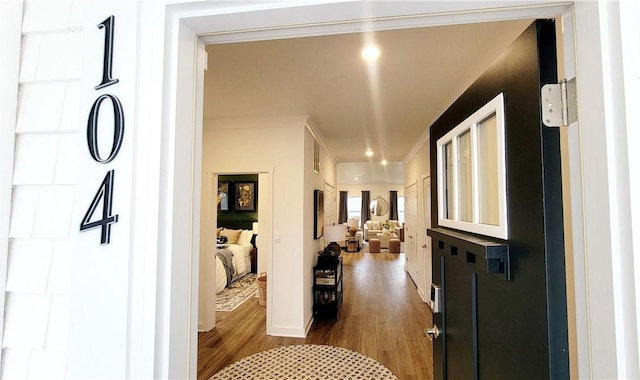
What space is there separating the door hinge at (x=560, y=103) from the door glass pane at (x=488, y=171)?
0.23 metres

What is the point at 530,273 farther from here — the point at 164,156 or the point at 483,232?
the point at 164,156

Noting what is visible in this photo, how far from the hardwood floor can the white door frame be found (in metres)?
2.47

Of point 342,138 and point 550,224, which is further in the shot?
point 342,138

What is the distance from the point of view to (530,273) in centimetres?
75

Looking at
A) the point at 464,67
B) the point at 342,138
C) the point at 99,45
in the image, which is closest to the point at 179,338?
the point at 99,45

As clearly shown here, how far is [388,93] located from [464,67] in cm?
73

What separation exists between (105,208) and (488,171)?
1100 mm

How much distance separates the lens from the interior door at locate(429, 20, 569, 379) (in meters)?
0.70

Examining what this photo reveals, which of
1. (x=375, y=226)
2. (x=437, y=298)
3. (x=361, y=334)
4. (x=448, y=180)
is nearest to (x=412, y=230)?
(x=361, y=334)

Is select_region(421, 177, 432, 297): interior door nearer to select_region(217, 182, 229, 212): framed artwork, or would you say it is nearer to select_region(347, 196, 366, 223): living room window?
select_region(217, 182, 229, 212): framed artwork

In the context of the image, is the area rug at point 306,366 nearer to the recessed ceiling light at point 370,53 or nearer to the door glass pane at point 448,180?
the door glass pane at point 448,180

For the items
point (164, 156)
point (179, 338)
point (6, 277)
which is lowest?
point (179, 338)

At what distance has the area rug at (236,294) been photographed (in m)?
4.62

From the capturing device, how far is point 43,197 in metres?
0.71
